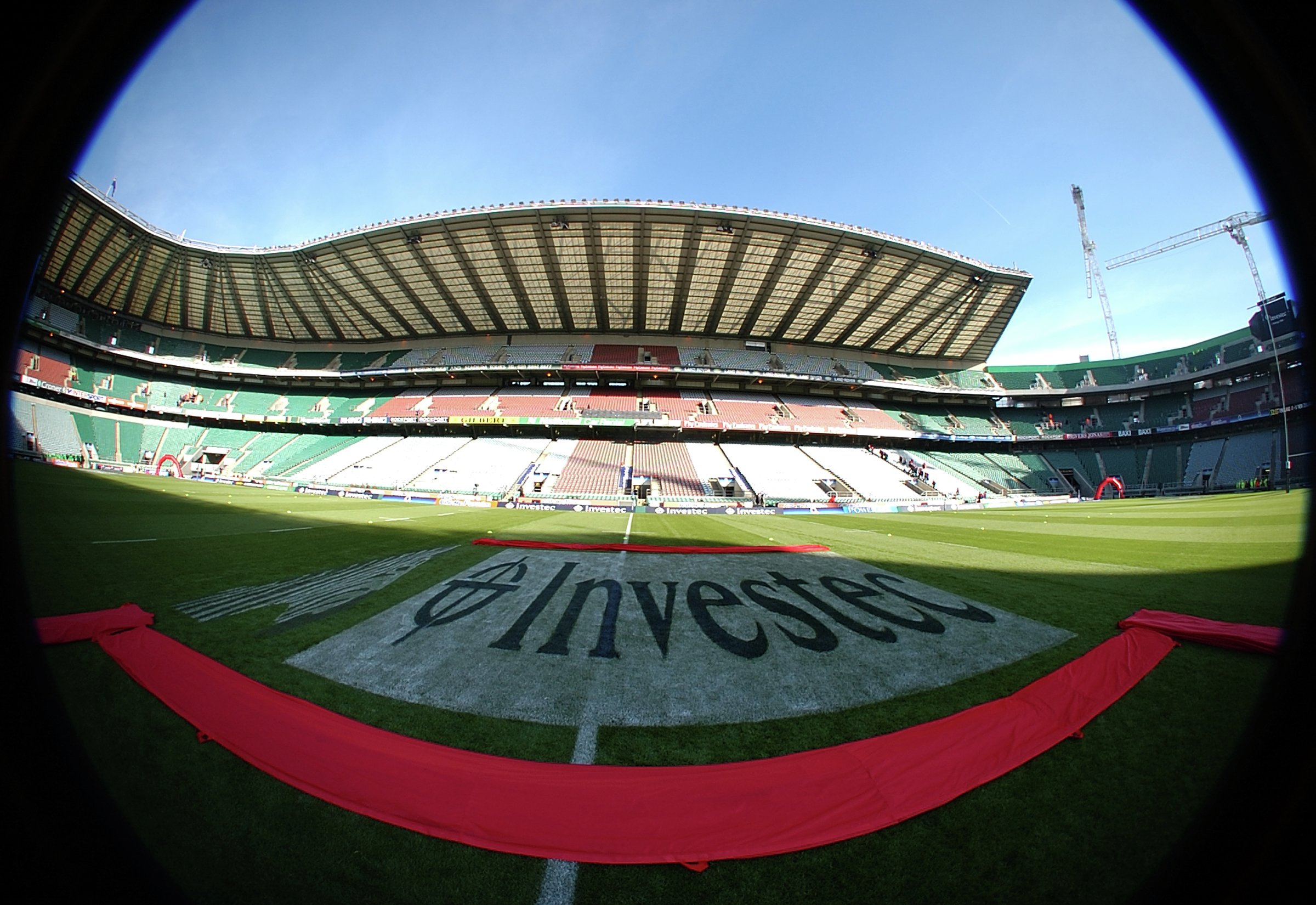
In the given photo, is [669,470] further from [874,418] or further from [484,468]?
[874,418]

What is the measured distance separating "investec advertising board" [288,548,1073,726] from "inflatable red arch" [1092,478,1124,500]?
34.9m

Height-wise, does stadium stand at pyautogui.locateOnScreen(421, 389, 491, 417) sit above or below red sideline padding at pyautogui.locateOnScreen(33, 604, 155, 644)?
above

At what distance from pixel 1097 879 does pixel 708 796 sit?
4.34ft

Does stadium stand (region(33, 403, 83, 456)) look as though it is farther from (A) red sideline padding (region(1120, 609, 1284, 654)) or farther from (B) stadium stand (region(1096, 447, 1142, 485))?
(B) stadium stand (region(1096, 447, 1142, 485))

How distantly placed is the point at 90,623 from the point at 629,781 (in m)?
4.17

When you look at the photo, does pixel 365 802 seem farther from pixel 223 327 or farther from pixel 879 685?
pixel 223 327

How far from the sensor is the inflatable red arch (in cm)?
2709

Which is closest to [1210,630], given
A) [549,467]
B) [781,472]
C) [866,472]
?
[781,472]

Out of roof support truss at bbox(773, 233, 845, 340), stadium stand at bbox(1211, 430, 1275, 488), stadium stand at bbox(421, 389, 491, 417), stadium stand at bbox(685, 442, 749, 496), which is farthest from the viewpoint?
stadium stand at bbox(421, 389, 491, 417)

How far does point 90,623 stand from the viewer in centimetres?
299

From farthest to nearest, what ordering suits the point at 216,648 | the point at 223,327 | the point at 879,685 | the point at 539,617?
the point at 223,327 < the point at 539,617 < the point at 216,648 < the point at 879,685

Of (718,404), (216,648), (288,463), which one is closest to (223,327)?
(288,463)

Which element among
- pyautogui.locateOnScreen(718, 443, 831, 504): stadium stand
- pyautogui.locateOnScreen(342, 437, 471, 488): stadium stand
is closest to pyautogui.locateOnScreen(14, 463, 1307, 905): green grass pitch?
pyautogui.locateOnScreen(718, 443, 831, 504): stadium stand

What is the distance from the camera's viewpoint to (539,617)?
378cm
